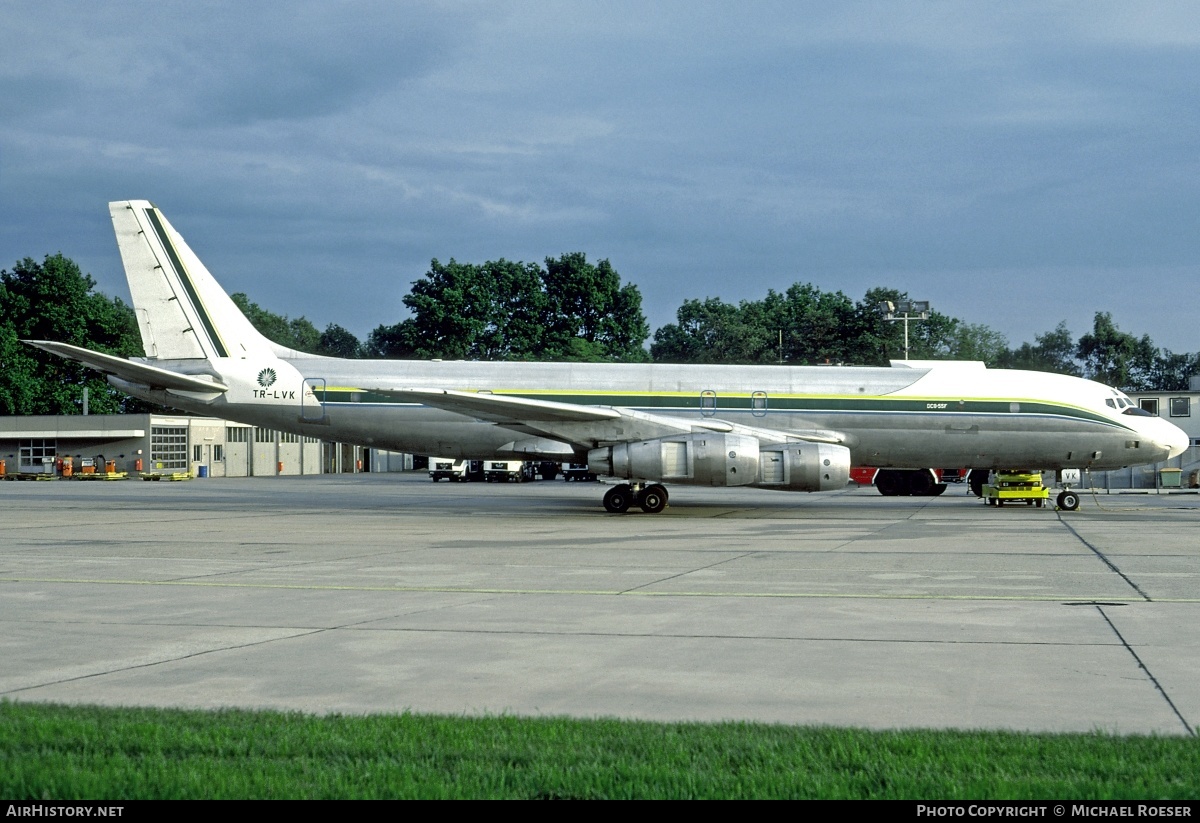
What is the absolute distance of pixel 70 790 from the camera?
4.50 m

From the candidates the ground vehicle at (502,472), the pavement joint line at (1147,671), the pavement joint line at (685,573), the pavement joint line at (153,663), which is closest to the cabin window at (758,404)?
the pavement joint line at (685,573)

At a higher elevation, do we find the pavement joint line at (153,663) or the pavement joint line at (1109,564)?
the pavement joint line at (153,663)

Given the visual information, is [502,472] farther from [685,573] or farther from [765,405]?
[685,573]

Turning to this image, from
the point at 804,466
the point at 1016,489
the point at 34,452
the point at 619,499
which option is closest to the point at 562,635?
the point at 804,466

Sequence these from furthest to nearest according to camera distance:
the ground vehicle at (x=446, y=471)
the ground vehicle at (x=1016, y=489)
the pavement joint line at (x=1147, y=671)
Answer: the ground vehicle at (x=446, y=471), the ground vehicle at (x=1016, y=489), the pavement joint line at (x=1147, y=671)

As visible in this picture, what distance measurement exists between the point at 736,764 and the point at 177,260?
982 inches

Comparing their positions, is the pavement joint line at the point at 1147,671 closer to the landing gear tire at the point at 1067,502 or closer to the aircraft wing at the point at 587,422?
the aircraft wing at the point at 587,422

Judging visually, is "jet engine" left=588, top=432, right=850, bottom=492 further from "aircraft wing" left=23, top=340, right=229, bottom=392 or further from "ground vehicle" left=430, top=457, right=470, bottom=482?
"ground vehicle" left=430, top=457, right=470, bottom=482

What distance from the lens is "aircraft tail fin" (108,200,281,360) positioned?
26.5m

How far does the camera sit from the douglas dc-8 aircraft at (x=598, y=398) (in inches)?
1011

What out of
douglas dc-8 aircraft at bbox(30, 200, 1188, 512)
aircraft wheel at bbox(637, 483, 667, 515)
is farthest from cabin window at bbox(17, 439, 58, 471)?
aircraft wheel at bbox(637, 483, 667, 515)

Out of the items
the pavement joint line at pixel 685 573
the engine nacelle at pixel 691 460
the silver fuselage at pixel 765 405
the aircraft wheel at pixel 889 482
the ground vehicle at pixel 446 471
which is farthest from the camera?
the ground vehicle at pixel 446 471

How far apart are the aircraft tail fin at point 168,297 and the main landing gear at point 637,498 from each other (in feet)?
29.9

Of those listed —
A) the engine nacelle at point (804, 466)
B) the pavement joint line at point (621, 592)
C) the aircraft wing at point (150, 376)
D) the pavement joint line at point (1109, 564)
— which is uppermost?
the aircraft wing at point (150, 376)
